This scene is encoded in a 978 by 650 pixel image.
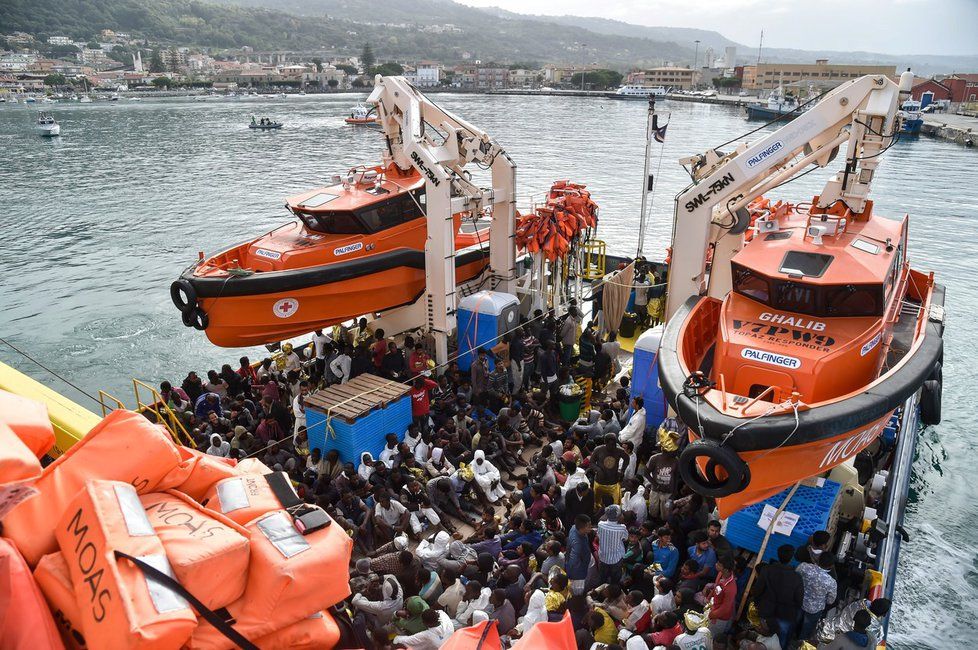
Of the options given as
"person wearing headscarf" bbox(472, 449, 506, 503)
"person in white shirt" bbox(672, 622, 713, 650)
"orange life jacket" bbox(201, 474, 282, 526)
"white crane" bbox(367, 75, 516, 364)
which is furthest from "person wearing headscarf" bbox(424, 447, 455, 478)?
"orange life jacket" bbox(201, 474, 282, 526)

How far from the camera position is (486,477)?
25.2 feet

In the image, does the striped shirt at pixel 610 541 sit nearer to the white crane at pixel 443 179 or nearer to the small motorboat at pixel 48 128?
the white crane at pixel 443 179

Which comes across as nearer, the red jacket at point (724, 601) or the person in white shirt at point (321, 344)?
the red jacket at point (724, 601)

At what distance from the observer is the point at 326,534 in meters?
3.46

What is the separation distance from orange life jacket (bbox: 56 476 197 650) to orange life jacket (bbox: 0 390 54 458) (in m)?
0.54

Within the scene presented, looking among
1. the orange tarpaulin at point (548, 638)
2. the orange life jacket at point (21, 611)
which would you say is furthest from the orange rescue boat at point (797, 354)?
the orange life jacket at point (21, 611)

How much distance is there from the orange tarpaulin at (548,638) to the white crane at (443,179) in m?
7.64

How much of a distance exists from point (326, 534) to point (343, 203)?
27.1 feet

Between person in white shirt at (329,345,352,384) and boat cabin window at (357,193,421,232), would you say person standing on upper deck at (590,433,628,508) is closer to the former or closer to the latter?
person in white shirt at (329,345,352,384)

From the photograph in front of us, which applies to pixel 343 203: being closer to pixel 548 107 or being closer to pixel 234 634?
pixel 234 634

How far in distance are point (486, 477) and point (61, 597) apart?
16.9ft

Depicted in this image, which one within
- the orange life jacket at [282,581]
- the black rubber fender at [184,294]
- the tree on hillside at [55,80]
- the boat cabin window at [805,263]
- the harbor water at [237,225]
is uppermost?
the tree on hillside at [55,80]

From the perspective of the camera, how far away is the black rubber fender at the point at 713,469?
5840mm

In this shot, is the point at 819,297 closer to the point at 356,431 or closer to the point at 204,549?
the point at 356,431
